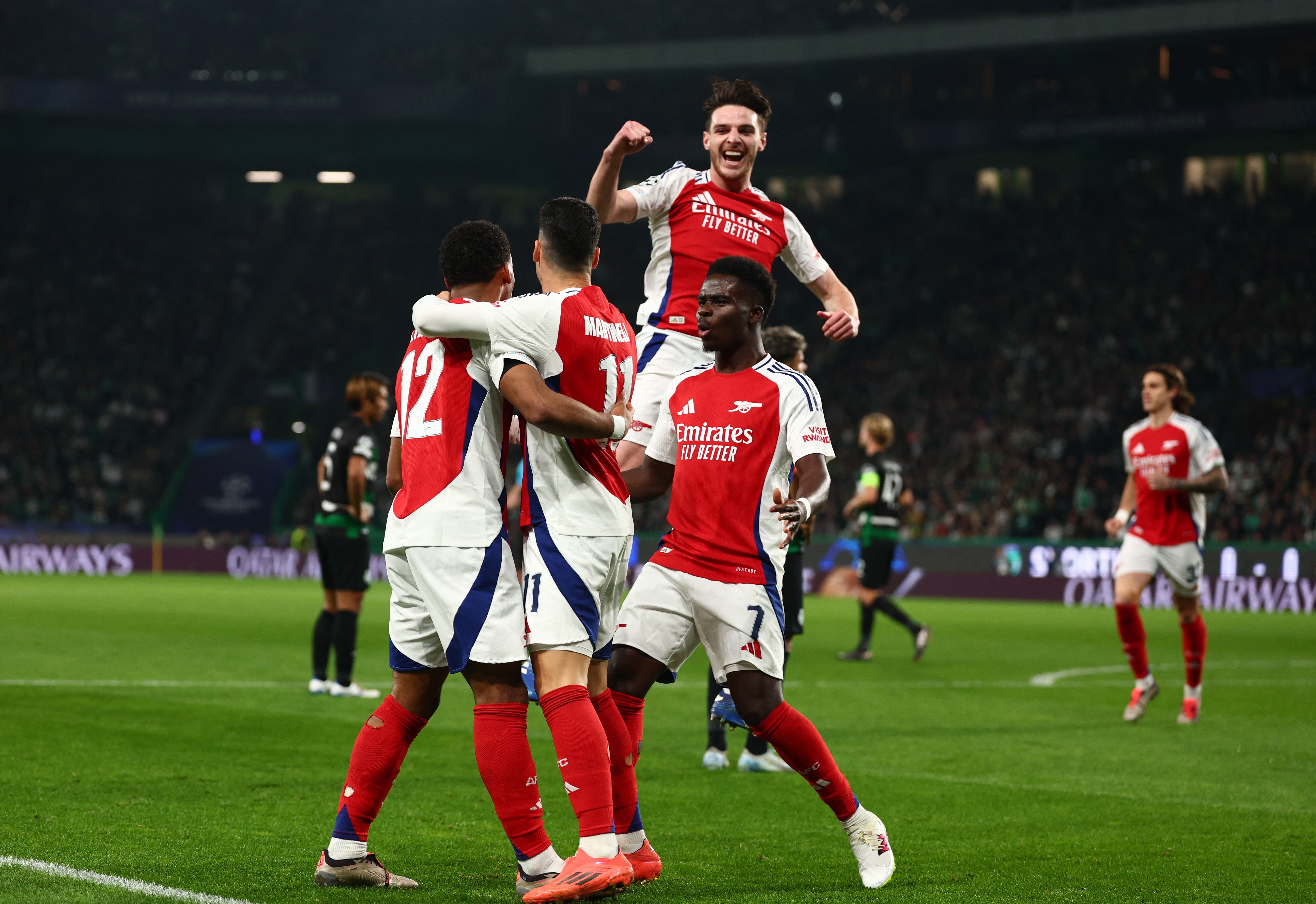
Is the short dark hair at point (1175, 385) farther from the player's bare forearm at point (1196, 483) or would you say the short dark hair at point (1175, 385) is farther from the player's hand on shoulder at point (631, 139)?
the player's hand on shoulder at point (631, 139)

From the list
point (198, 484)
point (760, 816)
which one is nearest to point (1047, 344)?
point (198, 484)

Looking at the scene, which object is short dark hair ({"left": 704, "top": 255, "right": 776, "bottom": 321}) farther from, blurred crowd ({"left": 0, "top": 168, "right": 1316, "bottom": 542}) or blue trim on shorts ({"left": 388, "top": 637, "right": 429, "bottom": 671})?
blurred crowd ({"left": 0, "top": 168, "right": 1316, "bottom": 542})

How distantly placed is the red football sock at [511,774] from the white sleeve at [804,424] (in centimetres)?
139

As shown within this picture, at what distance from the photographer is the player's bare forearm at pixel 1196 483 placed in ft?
33.6

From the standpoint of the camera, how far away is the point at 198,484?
1433 inches

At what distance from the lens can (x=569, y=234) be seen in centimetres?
502

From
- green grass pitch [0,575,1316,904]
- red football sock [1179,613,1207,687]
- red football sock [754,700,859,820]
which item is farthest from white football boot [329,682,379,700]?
red football sock [754,700,859,820]

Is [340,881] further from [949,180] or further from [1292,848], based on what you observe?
[949,180]

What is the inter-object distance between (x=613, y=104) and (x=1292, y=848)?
37638 millimetres

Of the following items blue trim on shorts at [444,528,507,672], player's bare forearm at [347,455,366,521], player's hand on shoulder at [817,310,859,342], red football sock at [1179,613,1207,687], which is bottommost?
red football sock at [1179,613,1207,687]

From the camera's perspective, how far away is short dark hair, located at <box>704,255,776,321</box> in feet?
17.6

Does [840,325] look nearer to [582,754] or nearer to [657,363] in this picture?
[657,363]

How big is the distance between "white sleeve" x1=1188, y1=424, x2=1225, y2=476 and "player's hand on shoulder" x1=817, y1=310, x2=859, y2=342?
511cm

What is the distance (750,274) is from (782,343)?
268cm
